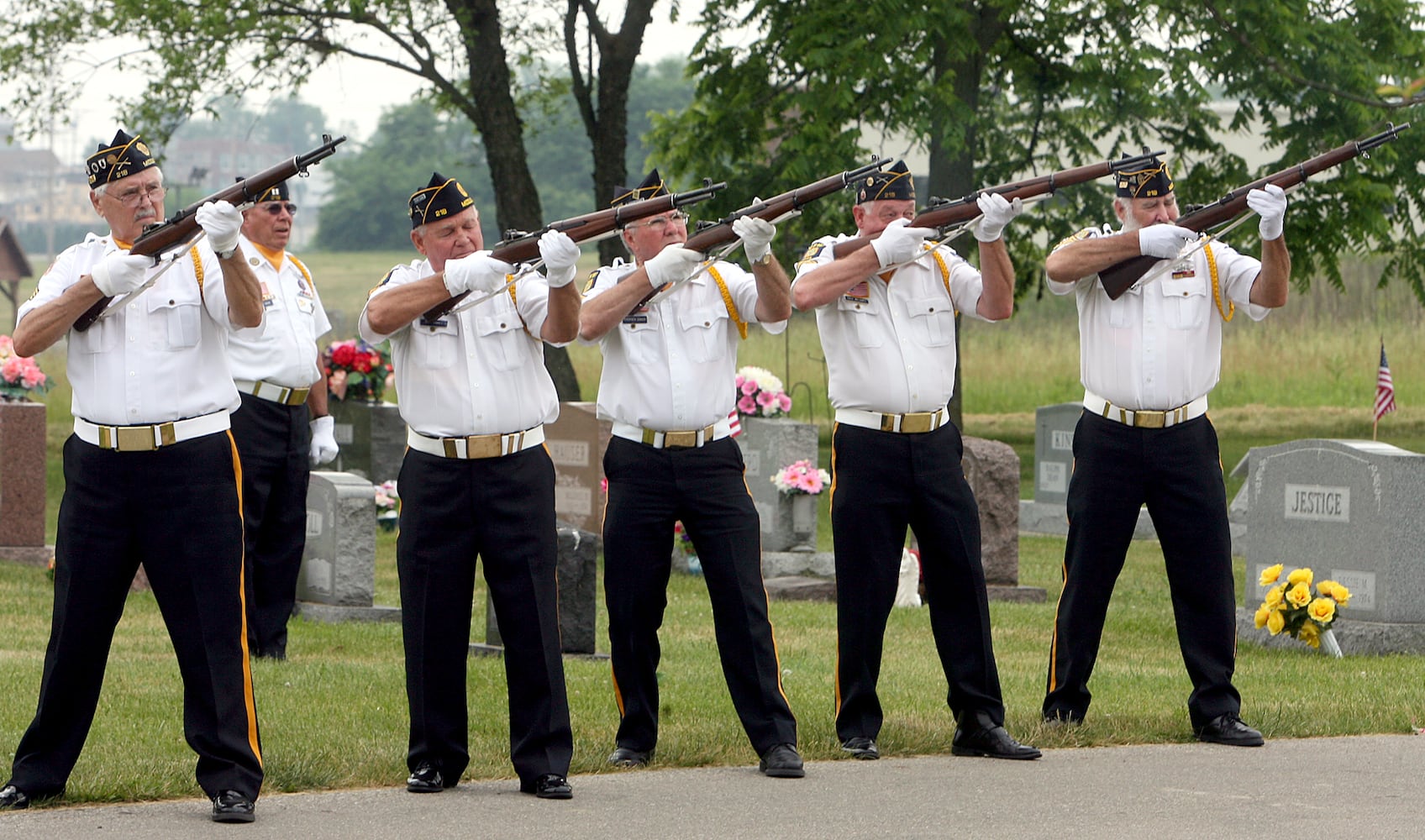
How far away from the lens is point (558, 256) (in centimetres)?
603

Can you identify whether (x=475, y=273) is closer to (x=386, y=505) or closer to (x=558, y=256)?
(x=558, y=256)

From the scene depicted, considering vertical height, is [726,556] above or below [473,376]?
below

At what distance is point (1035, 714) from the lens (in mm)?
7734

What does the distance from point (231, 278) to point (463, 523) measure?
1167mm

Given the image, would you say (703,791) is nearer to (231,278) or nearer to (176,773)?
(176,773)

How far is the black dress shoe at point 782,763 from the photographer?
6508mm

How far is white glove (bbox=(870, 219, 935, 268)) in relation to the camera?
6.81 meters

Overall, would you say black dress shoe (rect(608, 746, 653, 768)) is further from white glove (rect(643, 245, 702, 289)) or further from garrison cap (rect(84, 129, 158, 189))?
garrison cap (rect(84, 129, 158, 189))

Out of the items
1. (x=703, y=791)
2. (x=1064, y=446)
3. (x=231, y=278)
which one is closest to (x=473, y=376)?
(x=231, y=278)

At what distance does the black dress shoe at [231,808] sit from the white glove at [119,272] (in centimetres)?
156

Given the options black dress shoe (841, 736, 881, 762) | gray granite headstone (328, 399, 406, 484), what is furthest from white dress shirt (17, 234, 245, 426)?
gray granite headstone (328, 399, 406, 484)

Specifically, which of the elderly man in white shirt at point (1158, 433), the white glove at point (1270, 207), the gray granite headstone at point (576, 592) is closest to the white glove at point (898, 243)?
the elderly man in white shirt at point (1158, 433)

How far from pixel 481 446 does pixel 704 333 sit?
983 millimetres

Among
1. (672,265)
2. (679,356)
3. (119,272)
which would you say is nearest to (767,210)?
(672,265)
